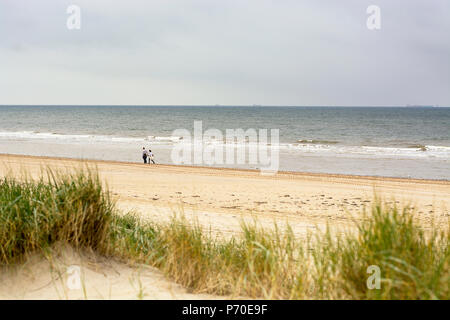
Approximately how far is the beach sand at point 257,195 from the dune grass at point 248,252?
12.9 feet

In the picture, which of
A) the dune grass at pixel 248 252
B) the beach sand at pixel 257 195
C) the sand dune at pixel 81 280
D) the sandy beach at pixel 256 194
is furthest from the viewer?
the sandy beach at pixel 256 194

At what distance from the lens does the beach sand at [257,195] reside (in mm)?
10780

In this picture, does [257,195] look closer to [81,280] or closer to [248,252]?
[248,252]

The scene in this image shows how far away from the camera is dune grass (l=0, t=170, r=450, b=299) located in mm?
3350

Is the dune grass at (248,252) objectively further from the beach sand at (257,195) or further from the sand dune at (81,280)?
the beach sand at (257,195)

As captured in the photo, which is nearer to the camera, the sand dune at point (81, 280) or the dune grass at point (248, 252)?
the dune grass at point (248, 252)

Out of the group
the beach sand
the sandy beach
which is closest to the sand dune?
the beach sand

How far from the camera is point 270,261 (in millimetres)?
4242

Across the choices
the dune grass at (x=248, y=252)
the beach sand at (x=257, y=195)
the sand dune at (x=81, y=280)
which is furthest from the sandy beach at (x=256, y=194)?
the sand dune at (x=81, y=280)
